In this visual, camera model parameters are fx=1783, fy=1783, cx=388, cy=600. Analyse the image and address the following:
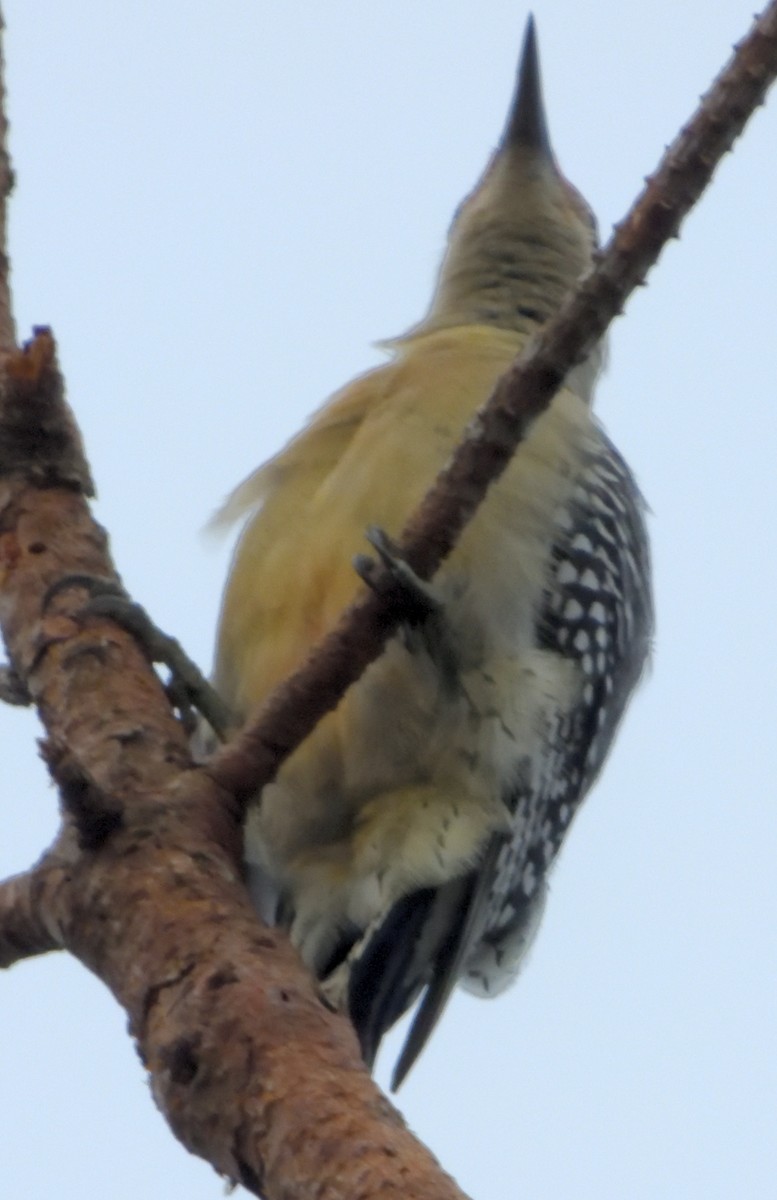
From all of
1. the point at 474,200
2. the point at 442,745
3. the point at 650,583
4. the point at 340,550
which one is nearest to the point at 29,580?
the point at 340,550

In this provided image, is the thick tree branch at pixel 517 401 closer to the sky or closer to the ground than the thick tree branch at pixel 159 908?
closer to the sky

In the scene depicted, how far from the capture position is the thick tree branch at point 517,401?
2.36m

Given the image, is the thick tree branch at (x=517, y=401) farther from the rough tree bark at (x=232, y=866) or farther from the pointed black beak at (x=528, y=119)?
the pointed black beak at (x=528, y=119)

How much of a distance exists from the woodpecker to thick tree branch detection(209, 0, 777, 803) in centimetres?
91

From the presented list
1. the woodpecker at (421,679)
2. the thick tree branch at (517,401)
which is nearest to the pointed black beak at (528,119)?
the woodpecker at (421,679)

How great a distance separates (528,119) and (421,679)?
322 centimetres

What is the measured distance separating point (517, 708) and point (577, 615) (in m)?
0.45

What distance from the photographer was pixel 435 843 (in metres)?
3.72

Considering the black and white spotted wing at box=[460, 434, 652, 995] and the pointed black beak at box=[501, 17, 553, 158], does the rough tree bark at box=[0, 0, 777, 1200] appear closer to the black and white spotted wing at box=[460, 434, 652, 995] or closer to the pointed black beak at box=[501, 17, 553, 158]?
the black and white spotted wing at box=[460, 434, 652, 995]

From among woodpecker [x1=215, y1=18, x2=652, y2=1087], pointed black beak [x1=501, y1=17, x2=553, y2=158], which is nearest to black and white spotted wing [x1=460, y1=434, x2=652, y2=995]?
woodpecker [x1=215, y1=18, x2=652, y2=1087]

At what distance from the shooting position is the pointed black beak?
20.5 ft

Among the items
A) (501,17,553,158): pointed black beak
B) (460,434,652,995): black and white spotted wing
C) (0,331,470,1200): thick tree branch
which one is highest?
(501,17,553,158): pointed black beak

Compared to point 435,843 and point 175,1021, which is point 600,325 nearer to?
point 175,1021

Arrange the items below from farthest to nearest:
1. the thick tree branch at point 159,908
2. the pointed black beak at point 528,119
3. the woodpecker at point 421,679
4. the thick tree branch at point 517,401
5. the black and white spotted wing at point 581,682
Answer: the pointed black beak at point 528,119 < the black and white spotted wing at point 581,682 < the woodpecker at point 421,679 < the thick tree branch at point 517,401 < the thick tree branch at point 159,908
